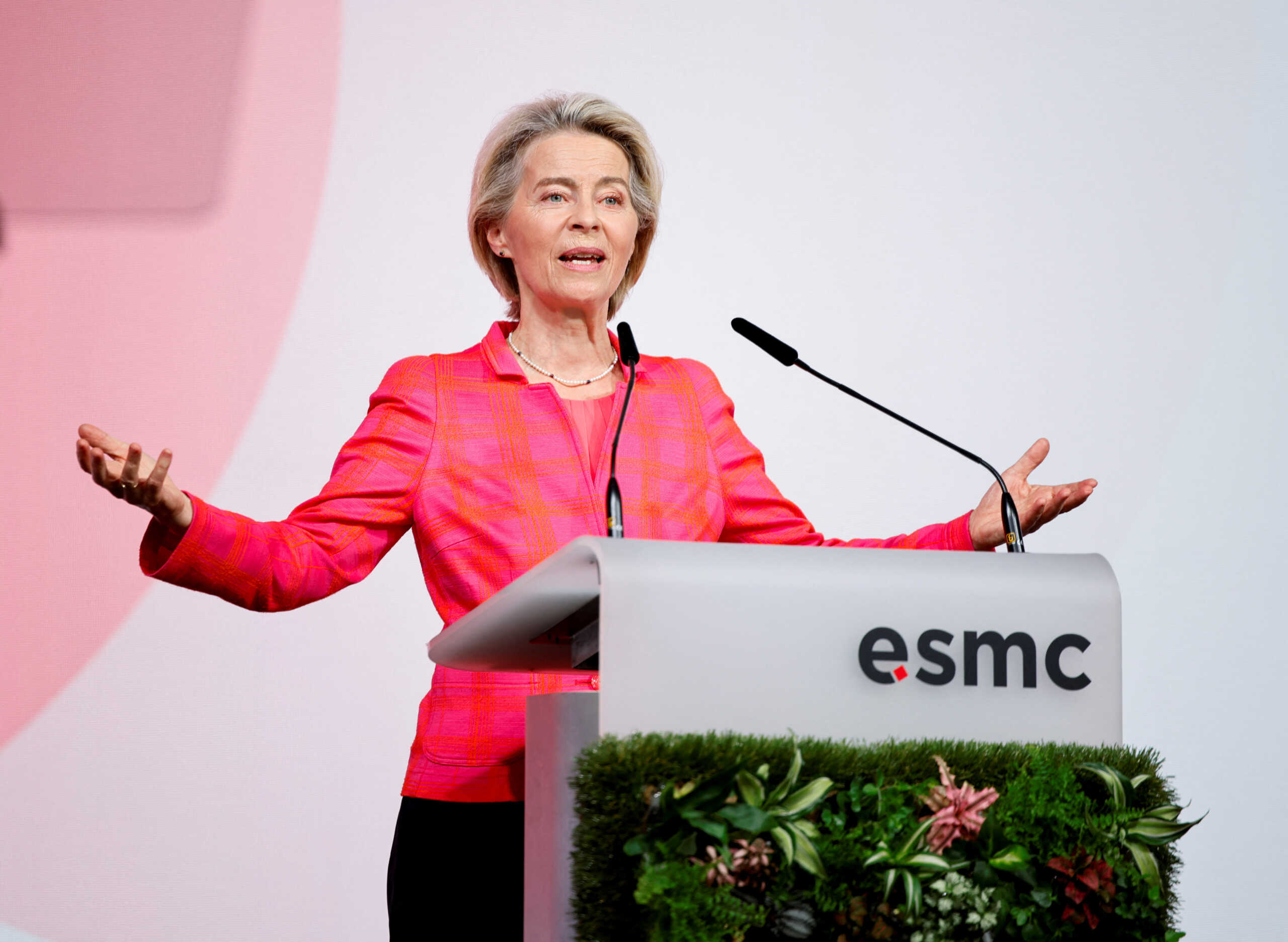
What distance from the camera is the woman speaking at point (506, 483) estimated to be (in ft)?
5.02

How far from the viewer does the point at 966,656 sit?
1123 mm

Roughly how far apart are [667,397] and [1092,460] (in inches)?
50.8

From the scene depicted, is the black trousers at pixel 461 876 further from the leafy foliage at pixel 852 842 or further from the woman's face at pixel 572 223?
the woman's face at pixel 572 223

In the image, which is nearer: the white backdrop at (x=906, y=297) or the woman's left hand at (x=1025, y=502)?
the woman's left hand at (x=1025, y=502)

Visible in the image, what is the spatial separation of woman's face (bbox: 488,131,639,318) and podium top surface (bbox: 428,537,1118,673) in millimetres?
736

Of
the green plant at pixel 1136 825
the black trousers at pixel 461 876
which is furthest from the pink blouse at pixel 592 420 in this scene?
the green plant at pixel 1136 825

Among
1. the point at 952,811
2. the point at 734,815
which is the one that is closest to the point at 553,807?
the point at 734,815

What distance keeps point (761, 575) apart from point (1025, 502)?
0.68 m

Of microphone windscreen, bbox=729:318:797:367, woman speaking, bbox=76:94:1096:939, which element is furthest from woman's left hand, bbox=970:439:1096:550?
microphone windscreen, bbox=729:318:797:367

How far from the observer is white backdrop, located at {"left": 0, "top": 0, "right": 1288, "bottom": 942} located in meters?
2.54

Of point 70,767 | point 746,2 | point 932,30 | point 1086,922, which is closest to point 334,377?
point 70,767

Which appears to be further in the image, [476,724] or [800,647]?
[476,724]

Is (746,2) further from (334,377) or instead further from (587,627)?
(587,627)

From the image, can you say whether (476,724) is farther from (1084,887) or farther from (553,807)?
(1084,887)
